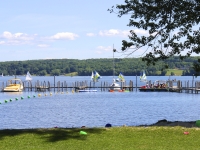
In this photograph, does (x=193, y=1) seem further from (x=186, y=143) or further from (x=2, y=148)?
(x=2, y=148)

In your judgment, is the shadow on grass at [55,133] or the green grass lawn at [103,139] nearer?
the green grass lawn at [103,139]

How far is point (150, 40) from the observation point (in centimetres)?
1694

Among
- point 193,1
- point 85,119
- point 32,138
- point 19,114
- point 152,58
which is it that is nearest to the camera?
point 32,138

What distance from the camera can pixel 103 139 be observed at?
14219mm

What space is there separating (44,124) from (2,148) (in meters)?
24.5

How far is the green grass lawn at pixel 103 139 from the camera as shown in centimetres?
1345

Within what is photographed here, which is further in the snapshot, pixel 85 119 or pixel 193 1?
pixel 85 119

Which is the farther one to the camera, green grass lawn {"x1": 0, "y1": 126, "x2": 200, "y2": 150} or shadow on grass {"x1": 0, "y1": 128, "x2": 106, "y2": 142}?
shadow on grass {"x1": 0, "y1": 128, "x2": 106, "y2": 142}

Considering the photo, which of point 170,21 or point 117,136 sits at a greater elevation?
point 170,21

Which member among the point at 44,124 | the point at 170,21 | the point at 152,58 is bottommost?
the point at 44,124

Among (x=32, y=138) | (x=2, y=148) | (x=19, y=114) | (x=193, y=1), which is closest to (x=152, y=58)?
(x=193, y=1)

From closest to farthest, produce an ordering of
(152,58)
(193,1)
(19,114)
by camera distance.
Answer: (193,1), (152,58), (19,114)

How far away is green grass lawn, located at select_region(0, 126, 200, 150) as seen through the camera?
13.5m

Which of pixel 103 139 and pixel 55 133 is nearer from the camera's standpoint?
pixel 103 139
